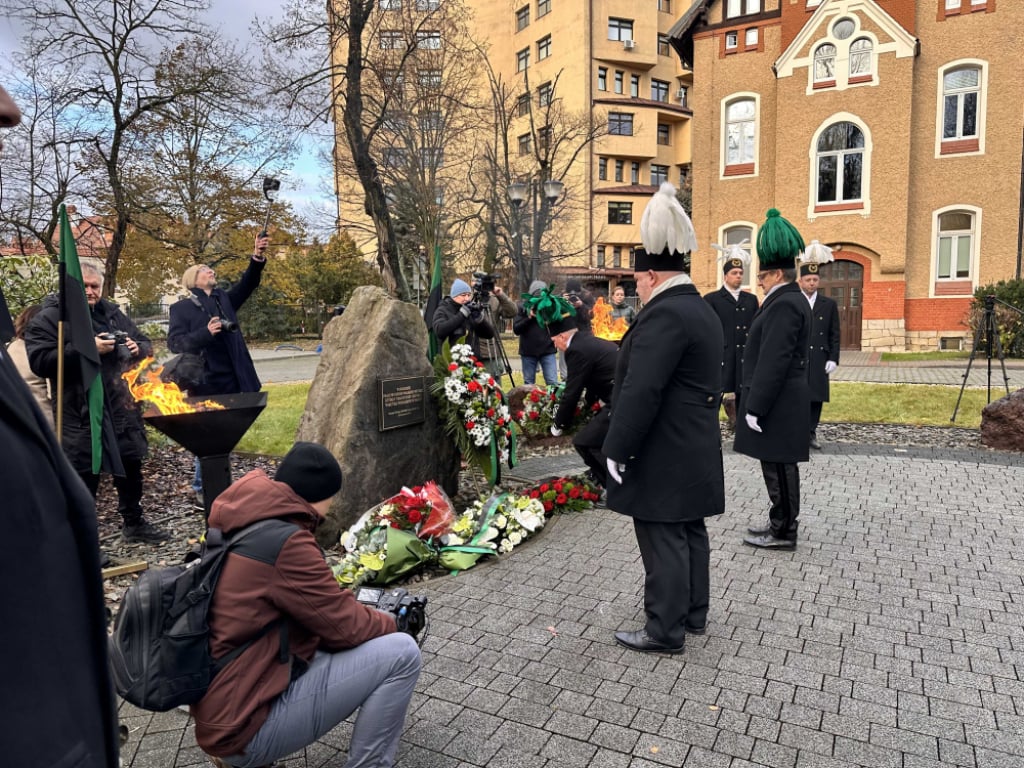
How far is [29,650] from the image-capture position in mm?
1025

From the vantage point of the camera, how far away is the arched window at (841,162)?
78.4ft

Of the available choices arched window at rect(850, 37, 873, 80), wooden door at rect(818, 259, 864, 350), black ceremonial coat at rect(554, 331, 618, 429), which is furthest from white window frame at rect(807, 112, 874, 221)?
black ceremonial coat at rect(554, 331, 618, 429)

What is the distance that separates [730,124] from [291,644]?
27369 millimetres

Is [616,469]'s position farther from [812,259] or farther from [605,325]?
[605,325]

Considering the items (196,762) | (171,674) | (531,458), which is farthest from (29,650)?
(531,458)

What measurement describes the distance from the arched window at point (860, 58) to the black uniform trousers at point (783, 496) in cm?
2327

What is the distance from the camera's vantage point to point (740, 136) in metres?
26.1

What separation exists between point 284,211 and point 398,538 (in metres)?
26.4

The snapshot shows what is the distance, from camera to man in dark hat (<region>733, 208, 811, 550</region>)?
4.96 metres

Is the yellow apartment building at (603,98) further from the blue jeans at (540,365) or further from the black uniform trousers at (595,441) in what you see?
the black uniform trousers at (595,441)

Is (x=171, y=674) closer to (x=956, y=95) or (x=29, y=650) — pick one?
(x=29, y=650)

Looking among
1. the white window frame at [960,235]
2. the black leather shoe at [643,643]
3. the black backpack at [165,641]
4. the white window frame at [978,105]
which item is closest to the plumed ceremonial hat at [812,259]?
the black leather shoe at [643,643]

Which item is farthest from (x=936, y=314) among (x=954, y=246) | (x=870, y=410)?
(x=870, y=410)

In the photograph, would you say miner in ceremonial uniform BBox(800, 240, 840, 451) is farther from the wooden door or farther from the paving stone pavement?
the wooden door
